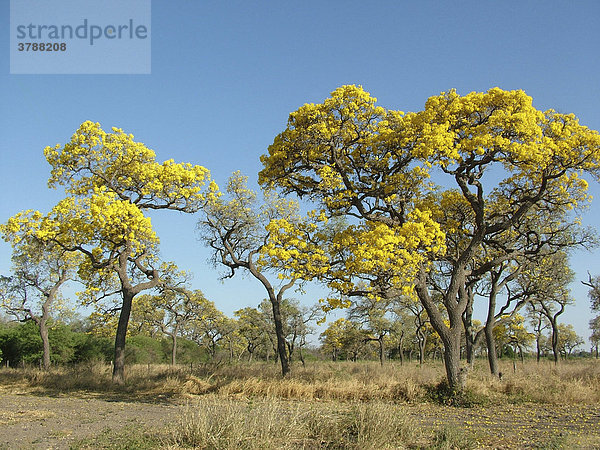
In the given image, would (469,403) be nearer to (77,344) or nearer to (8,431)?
(8,431)

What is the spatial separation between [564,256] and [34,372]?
2274 cm

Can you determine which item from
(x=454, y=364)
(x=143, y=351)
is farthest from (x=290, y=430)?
(x=143, y=351)

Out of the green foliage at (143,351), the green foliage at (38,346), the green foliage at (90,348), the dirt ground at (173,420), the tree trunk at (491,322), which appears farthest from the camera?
the green foliage at (90,348)

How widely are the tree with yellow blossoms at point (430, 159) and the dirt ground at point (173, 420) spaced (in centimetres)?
248

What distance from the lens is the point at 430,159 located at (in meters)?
12.5

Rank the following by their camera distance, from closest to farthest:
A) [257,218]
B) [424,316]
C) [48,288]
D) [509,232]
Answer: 1. [509,232]
2. [257,218]
3. [48,288]
4. [424,316]

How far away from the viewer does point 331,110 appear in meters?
13.4

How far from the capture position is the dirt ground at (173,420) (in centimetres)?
758

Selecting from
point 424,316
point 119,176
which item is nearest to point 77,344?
point 119,176

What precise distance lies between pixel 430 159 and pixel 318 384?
768cm

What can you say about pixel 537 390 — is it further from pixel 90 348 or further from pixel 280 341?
pixel 90 348

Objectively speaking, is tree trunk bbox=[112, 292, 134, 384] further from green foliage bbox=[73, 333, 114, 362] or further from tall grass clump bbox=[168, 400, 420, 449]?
green foliage bbox=[73, 333, 114, 362]

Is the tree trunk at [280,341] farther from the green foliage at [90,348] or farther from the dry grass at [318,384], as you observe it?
the green foliage at [90,348]

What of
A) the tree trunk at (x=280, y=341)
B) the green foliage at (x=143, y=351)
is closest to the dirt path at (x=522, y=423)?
the tree trunk at (x=280, y=341)
